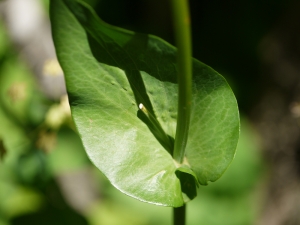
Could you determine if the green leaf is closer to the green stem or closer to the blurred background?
the green stem

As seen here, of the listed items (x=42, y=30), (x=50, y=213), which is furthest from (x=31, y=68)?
(x=50, y=213)

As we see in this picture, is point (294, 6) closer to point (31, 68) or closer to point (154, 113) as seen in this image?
point (31, 68)

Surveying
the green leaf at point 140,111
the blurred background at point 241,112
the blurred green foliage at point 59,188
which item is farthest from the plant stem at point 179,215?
the blurred background at point 241,112

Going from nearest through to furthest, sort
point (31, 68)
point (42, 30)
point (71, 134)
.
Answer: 1. point (71, 134)
2. point (31, 68)
3. point (42, 30)

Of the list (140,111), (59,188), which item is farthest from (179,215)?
(59,188)

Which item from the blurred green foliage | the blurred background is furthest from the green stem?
the blurred background

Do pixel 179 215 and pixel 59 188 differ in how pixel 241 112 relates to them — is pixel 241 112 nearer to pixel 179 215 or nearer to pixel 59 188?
pixel 59 188
